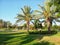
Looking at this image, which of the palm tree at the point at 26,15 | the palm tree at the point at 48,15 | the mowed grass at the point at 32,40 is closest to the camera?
the mowed grass at the point at 32,40

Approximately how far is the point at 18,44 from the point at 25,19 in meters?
29.2

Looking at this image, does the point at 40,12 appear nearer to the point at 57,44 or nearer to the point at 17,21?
the point at 17,21

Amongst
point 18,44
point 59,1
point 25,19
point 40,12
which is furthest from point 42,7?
point 18,44

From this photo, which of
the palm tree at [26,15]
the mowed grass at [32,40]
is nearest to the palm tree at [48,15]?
the palm tree at [26,15]

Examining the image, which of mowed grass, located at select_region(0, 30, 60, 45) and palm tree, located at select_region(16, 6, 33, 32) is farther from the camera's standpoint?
palm tree, located at select_region(16, 6, 33, 32)

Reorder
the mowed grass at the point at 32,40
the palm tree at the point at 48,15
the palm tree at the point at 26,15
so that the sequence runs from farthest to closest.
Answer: the palm tree at the point at 26,15
the palm tree at the point at 48,15
the mowed grass at the point at 32,40

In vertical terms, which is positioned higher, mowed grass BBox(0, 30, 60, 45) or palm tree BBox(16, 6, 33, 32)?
palm tree BBox(16, 6, 33, 32)

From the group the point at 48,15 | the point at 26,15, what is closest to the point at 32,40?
the point at 48,15

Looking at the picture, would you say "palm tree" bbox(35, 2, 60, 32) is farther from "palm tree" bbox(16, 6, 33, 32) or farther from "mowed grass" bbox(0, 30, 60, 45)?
"mowed grass" bbox(0, 30, 60, 45)

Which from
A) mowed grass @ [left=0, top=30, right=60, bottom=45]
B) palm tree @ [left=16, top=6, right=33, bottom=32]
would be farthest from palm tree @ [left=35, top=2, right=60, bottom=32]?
mowed grass @ [left=0, top=30, right=60, bottom=45]

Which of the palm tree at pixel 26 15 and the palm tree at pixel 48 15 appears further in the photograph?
the palm tree at pixel 26 15

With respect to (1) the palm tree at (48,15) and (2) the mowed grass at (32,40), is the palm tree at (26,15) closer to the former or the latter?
(1) the palm tree at (48,15)

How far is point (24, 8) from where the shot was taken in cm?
5288

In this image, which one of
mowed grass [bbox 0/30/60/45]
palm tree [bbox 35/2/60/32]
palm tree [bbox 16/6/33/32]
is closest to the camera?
mowed grass [bbox 0/30/60/45]
